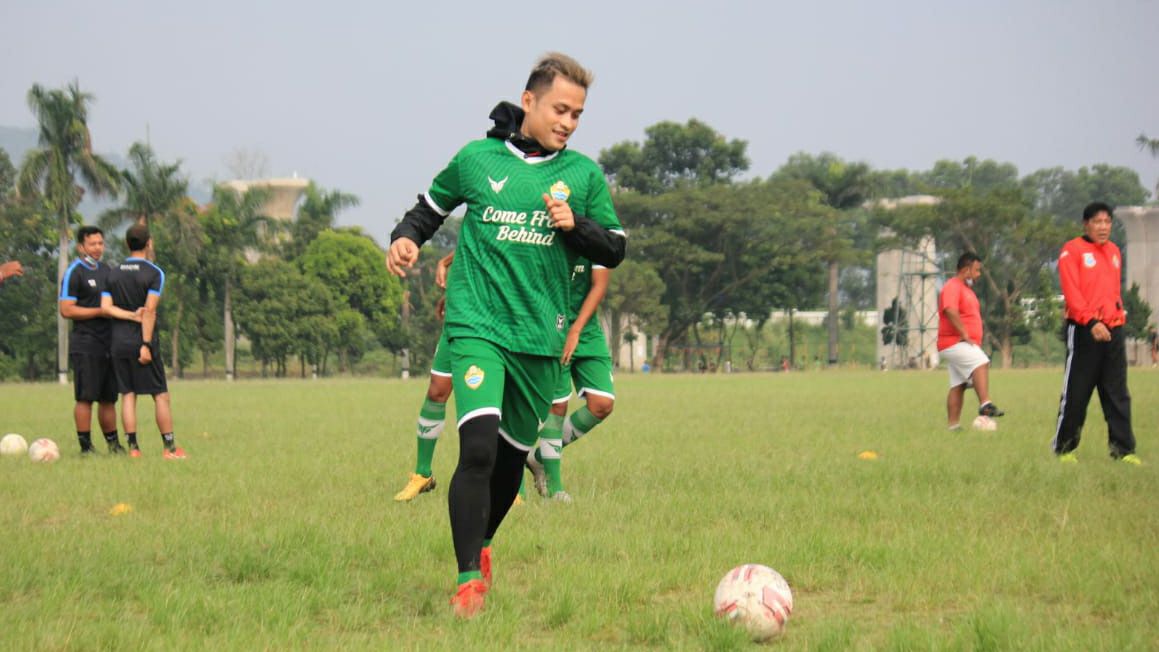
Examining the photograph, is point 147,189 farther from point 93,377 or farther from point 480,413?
point 480,413

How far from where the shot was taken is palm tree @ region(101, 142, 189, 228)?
1960 inches

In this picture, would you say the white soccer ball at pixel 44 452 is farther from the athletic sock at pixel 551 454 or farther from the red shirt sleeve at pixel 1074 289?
the red shirt sleeve at pixel 1074 289

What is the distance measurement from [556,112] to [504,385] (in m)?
1.12

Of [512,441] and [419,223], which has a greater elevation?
[419,223]

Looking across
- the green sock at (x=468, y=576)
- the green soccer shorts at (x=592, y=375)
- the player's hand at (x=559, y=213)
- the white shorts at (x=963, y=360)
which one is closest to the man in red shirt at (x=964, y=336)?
the white shorts at (x=963, y=360)

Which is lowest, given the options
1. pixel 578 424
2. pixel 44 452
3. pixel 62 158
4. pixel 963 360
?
pixel 44 452

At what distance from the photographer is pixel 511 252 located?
194 inches

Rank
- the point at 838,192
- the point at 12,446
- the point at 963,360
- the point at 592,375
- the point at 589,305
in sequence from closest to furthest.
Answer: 1. the point at 589,305
2. the point at 592,375
3. the point at 12,446
4. the point at 963,360
5. the point at 838,192

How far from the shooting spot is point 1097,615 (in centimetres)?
471

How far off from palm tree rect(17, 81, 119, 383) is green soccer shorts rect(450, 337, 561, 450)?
43708 mm

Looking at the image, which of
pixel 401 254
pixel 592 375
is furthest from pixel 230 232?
pixel 401 254

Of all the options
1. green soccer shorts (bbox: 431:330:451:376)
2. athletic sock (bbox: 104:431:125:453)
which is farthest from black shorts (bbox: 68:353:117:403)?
green soccer shorts (bbox: 431:330:451:376)

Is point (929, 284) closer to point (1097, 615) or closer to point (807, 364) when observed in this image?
point (807, 364)

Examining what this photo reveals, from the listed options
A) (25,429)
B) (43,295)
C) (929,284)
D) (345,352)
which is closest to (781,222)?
(929,284)
